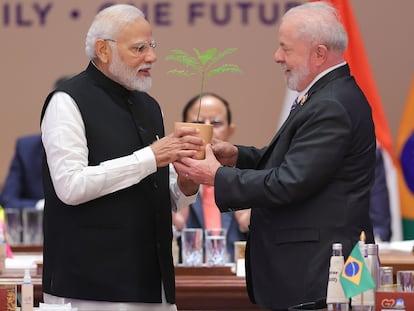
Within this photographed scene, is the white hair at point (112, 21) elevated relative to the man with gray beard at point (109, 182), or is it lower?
elevated

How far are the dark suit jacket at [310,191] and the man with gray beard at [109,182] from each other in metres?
0.27

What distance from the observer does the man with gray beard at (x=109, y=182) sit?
3.90 metres

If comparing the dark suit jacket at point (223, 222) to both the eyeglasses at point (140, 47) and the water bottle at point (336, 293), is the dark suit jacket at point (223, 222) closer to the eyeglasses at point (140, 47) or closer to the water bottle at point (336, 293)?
the eyeglasses at point (140, 47)

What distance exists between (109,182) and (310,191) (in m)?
0.64

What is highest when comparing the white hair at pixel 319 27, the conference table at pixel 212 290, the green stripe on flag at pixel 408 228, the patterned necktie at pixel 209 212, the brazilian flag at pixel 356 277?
the white hair at pixel 319 27

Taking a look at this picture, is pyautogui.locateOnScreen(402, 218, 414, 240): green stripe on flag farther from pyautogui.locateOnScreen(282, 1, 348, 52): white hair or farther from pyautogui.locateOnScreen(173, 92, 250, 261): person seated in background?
pyautogui.locateOnScreen(282, 1, 348, 52): white hair

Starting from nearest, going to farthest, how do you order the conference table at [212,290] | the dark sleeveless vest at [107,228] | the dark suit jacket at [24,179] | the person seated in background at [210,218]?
the dark sleeveless vest at [107,228] → the conference table at [212,290] → the person seated in background at [210,218] → the dark suit jacket at [24,179]

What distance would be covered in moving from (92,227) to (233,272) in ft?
3.69

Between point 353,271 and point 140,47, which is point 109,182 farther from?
point 353,271

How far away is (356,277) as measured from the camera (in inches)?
132

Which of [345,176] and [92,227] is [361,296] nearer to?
[345,176]

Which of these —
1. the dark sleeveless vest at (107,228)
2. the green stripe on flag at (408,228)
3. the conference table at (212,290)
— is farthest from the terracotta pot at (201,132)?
the green stripe on flag at (408,228)

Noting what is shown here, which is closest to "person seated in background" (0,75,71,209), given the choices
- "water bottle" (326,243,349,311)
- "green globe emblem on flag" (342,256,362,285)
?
"water bottle" (326,243,349,311)

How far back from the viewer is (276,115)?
770 cm
